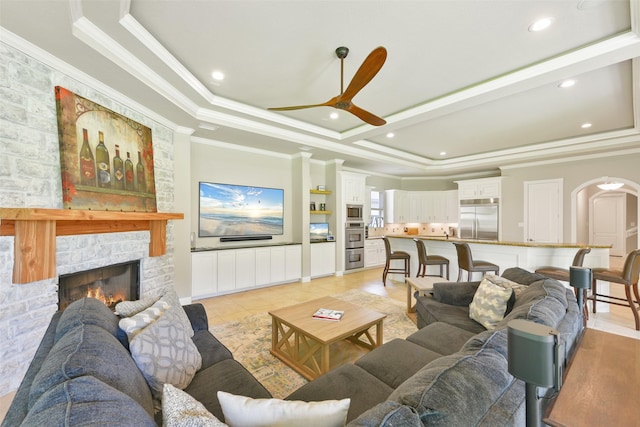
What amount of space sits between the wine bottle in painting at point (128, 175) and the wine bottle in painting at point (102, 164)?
0.23m

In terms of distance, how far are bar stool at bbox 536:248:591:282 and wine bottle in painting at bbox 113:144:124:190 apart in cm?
560

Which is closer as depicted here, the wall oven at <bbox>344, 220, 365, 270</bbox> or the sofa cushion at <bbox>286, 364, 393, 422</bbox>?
the sofa cushion at <bbox>286, 364, 393, 422</bbox>

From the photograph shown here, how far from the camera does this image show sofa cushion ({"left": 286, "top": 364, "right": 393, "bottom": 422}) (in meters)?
1.40

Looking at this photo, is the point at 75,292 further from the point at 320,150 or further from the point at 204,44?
the point at 320,150

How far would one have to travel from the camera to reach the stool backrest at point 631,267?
3242 mm

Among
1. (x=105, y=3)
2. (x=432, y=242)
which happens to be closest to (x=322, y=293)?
(x=432, y=242)

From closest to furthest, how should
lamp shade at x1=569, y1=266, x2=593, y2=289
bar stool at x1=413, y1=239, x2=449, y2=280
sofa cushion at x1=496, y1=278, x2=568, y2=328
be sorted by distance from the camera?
sofa cushion at x1=496, y1=278, x2=568, y2=328 → lamp shade at x1=569, y1=266, x2=593, y2=289 → bar stool at x1=413, y1=239, x2=449, y2=280

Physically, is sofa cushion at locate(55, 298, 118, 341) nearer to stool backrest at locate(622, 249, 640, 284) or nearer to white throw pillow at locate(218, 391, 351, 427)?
white throw pillow at locate(218, 391, 351, 427)

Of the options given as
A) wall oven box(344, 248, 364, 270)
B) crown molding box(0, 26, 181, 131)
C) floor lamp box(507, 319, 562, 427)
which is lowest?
wall oven box(344, 248, 364, 270)

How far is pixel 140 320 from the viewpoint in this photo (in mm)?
1573

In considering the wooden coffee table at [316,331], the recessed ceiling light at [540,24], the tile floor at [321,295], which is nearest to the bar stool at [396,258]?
the tile floor at [321,295]

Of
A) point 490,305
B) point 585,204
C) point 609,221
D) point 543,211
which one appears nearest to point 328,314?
point 490,305

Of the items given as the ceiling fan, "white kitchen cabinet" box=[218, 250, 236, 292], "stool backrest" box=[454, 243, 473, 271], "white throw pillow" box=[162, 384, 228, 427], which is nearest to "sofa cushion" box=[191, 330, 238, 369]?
"white throw pillow" box=[162, 384, 228, 427]

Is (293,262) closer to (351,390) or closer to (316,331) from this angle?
(316,331)
